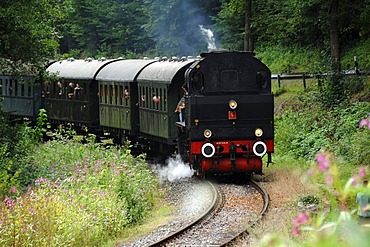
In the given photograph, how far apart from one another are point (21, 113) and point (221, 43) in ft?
55.8

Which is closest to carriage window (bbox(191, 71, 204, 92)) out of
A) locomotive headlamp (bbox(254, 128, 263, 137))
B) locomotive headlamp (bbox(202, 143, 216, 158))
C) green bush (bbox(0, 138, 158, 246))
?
locomotive headlamp (bbox(202, 143, 216, 158))

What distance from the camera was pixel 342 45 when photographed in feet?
111

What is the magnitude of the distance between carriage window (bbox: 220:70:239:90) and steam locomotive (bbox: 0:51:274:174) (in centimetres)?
2

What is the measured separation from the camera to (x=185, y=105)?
1733 centimetres

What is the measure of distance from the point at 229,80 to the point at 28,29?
18.9ft

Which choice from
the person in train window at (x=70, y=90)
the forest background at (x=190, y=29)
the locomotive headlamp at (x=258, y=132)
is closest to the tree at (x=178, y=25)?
the forest background at (x=190, y=29)

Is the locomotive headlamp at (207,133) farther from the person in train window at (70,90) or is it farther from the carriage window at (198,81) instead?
the person in train window at (70,90)

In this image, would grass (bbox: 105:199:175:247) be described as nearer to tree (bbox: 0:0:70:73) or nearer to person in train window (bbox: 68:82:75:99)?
tree (bbox: 0:0:70:73)

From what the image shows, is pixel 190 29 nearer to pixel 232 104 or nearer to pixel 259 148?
pixel 232 104

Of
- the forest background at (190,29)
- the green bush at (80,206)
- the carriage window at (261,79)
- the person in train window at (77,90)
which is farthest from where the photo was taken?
the person in train window at (77,90)

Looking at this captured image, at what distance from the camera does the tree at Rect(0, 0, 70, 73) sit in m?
18.6

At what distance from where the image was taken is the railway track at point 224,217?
1114 centimetres

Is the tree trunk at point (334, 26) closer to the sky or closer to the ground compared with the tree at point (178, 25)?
closer to the ground

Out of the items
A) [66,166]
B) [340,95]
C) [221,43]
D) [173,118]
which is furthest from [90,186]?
[221,43]
